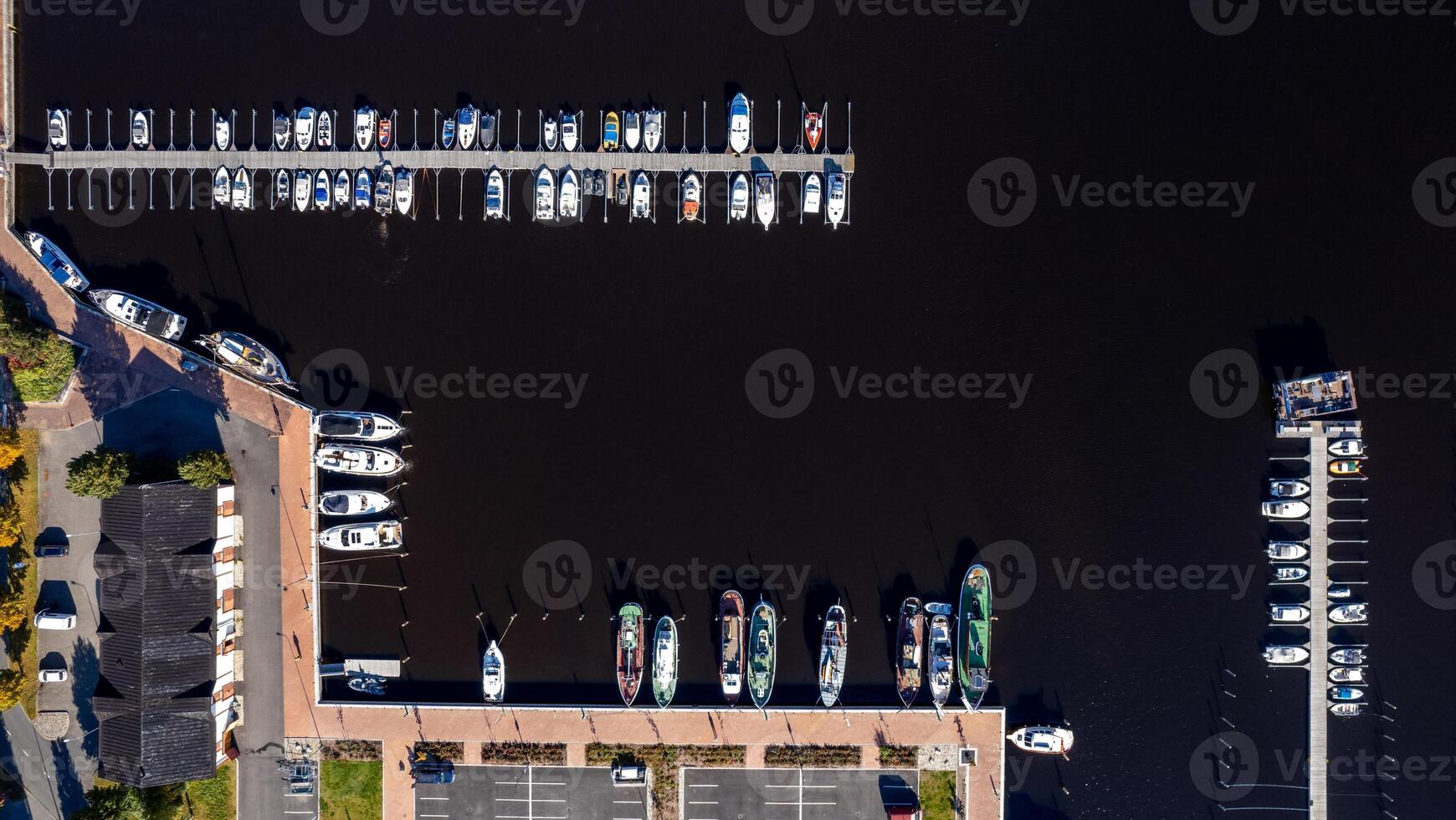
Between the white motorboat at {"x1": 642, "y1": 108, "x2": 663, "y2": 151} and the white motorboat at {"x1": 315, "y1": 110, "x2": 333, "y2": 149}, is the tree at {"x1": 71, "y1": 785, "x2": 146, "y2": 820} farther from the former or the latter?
the white motorboat at {"x1": 642, "y1": 108, "x2": 663, "y2": 151}

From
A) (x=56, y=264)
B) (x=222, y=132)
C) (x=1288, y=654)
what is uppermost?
(x=222, y=132)

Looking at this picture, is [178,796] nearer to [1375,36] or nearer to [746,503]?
[746,503]

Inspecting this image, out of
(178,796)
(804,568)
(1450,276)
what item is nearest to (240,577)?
(178,796)

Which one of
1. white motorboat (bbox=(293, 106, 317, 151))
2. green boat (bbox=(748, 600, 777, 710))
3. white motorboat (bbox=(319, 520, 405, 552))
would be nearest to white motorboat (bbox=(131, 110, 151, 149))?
white motorboat (bbox=(293, 106, 317, 151))

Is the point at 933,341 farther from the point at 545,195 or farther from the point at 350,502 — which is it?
the point at 350,502

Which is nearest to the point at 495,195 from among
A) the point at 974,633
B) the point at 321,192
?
the point at 321,192

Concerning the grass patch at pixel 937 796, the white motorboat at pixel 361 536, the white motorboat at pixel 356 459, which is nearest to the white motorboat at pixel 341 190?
the white motorboat at pixel 356 459


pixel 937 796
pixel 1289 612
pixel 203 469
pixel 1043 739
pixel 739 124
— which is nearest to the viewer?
pixel 203 469
